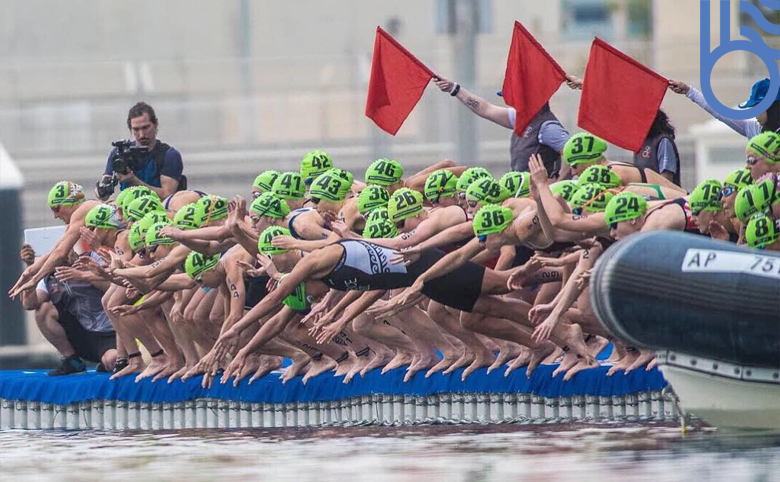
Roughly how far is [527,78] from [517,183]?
173cm

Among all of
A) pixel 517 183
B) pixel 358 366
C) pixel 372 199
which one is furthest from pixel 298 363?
pixel 517 183

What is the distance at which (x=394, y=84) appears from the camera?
17.3 metres

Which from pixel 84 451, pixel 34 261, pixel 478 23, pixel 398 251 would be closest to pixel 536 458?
pixel 398 251

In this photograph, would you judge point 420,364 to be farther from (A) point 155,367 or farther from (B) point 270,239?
(A) point 155,367

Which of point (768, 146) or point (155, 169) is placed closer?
point (768, 146)

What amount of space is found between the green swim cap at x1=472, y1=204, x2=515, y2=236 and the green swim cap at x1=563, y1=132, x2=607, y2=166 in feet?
3.33

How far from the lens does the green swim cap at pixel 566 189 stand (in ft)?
46.0

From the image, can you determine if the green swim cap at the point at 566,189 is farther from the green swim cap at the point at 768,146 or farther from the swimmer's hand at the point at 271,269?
the swimmer's hand at the point at 271,269

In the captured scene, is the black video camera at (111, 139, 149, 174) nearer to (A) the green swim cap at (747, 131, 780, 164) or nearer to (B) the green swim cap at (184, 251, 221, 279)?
(B) the green swim cap at (184, 251, 221, 279)

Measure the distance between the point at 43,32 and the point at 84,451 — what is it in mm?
22326

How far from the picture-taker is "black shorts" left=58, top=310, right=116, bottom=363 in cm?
1794

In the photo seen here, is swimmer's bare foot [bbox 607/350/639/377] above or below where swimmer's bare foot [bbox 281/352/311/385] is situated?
above

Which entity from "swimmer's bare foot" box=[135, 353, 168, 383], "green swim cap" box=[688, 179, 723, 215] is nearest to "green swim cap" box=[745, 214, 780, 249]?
"green swim cap" box=[688, 179, 723, 215]

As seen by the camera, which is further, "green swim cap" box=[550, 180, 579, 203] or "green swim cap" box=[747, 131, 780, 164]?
"green swim cap" box=[550, 180, 579, 203]
